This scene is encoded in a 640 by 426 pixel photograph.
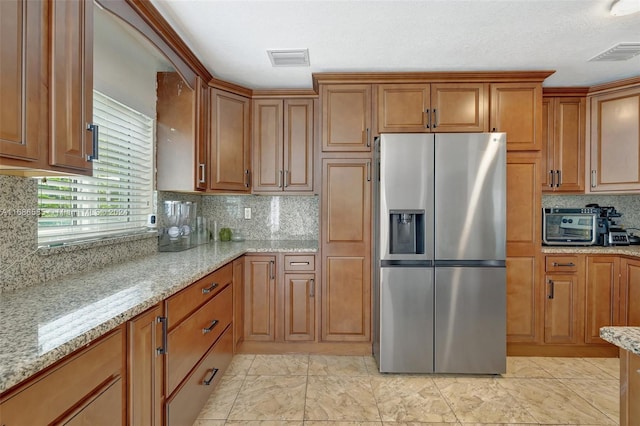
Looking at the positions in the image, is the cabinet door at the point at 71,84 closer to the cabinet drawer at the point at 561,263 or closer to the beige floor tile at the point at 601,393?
the beige floor tile at the point at 601,393

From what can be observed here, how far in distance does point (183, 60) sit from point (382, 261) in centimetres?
208

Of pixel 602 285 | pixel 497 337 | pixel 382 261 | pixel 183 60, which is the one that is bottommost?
pixel 497 337

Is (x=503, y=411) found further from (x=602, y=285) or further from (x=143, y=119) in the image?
(x=143, y=119)

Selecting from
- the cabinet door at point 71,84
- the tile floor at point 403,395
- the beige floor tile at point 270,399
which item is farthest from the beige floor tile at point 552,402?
the cabinet door at point 71,84

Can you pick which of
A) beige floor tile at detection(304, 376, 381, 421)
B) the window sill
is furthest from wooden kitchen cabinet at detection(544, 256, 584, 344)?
the window sill

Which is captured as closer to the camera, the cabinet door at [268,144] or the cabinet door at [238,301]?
the cabinet door at [238,301]

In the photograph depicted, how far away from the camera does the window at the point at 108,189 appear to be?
61.9 inches

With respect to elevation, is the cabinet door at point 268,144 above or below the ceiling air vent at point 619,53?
below

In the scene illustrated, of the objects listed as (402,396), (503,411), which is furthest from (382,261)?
(503,411)

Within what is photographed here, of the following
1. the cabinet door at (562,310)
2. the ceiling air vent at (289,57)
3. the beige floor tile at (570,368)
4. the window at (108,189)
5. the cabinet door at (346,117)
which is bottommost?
the beige floor tile at (570,368)

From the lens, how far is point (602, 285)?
9.05 ft

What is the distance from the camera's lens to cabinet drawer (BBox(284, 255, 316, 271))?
2.77m

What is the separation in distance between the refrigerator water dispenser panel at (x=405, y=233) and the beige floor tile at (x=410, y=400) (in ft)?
3.12

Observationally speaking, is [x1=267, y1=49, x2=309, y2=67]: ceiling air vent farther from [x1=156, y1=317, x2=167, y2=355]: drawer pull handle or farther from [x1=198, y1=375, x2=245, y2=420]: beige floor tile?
[x1=198, y1=375, x2=245, y2=420]: beige floor tile
